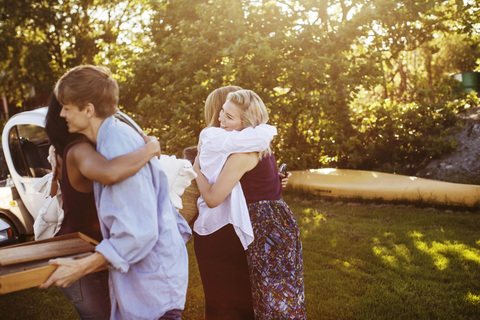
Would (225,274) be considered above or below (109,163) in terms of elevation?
below

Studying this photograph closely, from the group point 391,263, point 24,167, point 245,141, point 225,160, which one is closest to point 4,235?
point 24,167

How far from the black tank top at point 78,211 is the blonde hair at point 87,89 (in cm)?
17

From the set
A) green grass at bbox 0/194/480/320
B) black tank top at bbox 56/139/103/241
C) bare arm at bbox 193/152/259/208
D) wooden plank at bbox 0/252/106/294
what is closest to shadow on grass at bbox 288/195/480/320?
green grass at bbox 0/194/480/320

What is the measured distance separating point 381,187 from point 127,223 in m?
Answer: 7.28

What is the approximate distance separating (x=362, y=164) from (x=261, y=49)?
134 inches

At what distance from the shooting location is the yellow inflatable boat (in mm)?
7605

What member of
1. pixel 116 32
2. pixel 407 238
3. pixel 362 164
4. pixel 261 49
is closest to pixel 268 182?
pixel 407 238

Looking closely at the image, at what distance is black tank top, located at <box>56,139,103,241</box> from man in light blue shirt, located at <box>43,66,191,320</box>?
0.50 ft

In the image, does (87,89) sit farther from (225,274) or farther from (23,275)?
(225,274)

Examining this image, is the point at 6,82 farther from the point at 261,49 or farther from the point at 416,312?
the point at 416,312

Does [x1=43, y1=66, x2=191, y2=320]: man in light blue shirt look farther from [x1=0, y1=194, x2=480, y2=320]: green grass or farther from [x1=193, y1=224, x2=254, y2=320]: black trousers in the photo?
[x1=0, y1=194, x2=480, y2=320]: green grass

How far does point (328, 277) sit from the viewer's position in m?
5.04

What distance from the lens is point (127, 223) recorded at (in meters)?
1.69

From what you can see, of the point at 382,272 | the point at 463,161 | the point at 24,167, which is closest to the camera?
the point at 382,272
